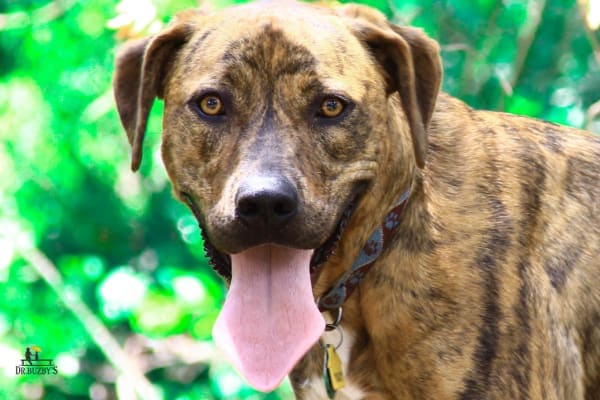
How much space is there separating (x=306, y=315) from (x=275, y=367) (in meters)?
0.16

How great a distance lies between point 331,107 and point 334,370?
0.76 m

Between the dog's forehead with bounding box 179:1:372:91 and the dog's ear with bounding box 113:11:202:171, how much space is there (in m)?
0.07

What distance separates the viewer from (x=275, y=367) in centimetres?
301

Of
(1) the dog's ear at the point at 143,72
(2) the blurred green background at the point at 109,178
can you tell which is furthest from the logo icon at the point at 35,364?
(1) the dog's ear at the point at 143,72

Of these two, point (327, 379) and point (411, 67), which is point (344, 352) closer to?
point (327, 379)

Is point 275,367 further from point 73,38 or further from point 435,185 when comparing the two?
point 73,38

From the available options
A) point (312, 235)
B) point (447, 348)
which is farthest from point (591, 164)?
point (312, 235)

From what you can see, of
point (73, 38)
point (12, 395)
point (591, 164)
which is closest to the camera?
point (591, 164)

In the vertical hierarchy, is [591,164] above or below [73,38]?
above

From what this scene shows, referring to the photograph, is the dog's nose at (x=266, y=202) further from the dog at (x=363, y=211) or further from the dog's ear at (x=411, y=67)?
the dog's ear at (x=411, y=67)

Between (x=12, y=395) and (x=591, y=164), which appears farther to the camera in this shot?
(x=12, y=395)

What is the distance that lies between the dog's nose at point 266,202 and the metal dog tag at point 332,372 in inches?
22.2

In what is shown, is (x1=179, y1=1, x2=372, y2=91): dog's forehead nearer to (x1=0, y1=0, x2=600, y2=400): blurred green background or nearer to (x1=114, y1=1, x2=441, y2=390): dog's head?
(x1=114, y1=1, x2=441, y2=390): dog's head

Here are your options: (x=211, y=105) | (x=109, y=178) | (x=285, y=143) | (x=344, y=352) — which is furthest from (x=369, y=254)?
(x=109, y=178)
